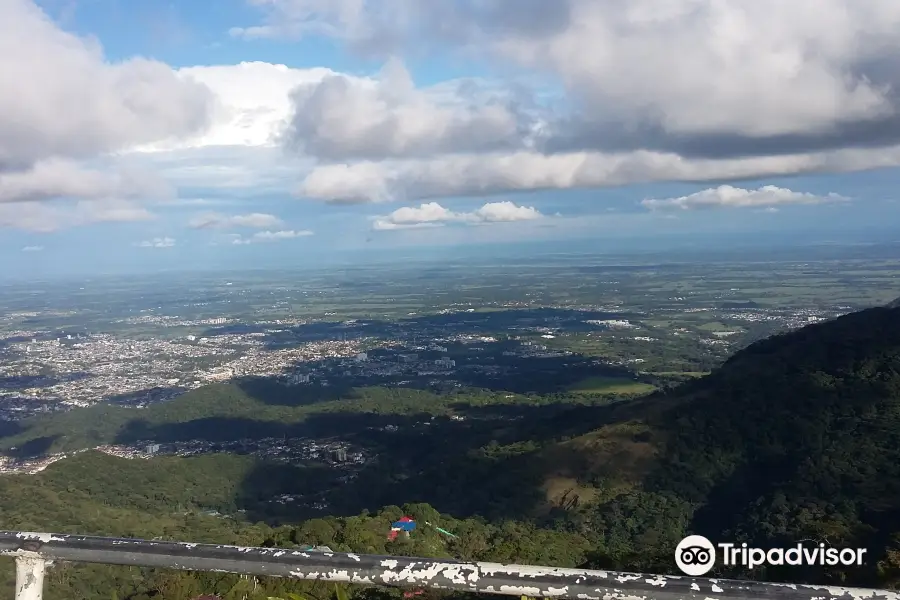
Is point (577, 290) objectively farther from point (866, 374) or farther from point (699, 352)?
point (866, 374)

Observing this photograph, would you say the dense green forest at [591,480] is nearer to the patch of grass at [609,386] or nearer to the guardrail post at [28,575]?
the guardrail post at [28,575]

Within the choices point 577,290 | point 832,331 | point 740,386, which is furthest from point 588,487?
point 577,290

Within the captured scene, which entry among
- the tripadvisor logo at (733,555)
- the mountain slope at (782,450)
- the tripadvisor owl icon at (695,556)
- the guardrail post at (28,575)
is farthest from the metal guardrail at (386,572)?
the mountain slope at (782,450)

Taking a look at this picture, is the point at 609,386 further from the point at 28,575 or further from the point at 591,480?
the point at 28,575

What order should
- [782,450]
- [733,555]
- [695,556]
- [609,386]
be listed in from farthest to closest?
[609,386]
[782,450]
[733,555]
[695,556]

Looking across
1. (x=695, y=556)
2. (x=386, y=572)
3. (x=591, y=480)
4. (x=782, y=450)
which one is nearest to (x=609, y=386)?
(x=782, y=450)

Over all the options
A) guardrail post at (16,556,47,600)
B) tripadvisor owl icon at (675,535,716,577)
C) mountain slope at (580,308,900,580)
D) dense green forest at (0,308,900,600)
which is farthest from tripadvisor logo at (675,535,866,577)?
mountain slope at (580,308,900,580)
